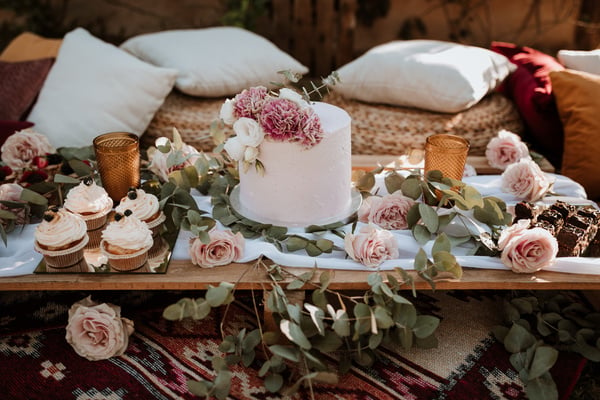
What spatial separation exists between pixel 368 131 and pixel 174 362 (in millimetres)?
1162

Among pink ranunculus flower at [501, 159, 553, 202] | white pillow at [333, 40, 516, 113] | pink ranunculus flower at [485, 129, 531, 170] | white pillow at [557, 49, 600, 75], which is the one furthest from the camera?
white pillow at [333, 40, 516, 113]

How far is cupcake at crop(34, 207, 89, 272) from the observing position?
1.17 metres

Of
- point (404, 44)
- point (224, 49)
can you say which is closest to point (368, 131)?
point (404, 44)

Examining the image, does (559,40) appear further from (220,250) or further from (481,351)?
(220,250)

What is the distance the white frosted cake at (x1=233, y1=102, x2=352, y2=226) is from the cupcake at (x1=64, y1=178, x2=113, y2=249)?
0.33 meters

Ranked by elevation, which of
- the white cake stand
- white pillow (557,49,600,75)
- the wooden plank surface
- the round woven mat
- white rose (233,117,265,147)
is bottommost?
the round woven mat

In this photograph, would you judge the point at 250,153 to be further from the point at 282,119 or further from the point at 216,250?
the point at 216,250

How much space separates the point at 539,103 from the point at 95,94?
5.22ft

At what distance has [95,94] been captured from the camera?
6.64 ft

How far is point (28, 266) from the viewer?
1.22 m

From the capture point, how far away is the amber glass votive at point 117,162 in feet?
4.51

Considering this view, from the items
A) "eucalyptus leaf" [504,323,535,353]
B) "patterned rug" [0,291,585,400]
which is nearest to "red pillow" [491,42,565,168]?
"patterned rug" [0,291,585,400]

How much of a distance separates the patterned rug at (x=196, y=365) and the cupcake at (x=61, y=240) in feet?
0.78

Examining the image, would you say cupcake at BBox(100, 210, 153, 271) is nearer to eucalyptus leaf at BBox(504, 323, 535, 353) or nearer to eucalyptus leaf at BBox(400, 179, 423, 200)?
eucalyptus leaf at BBox(400, 179, 423, 200)
